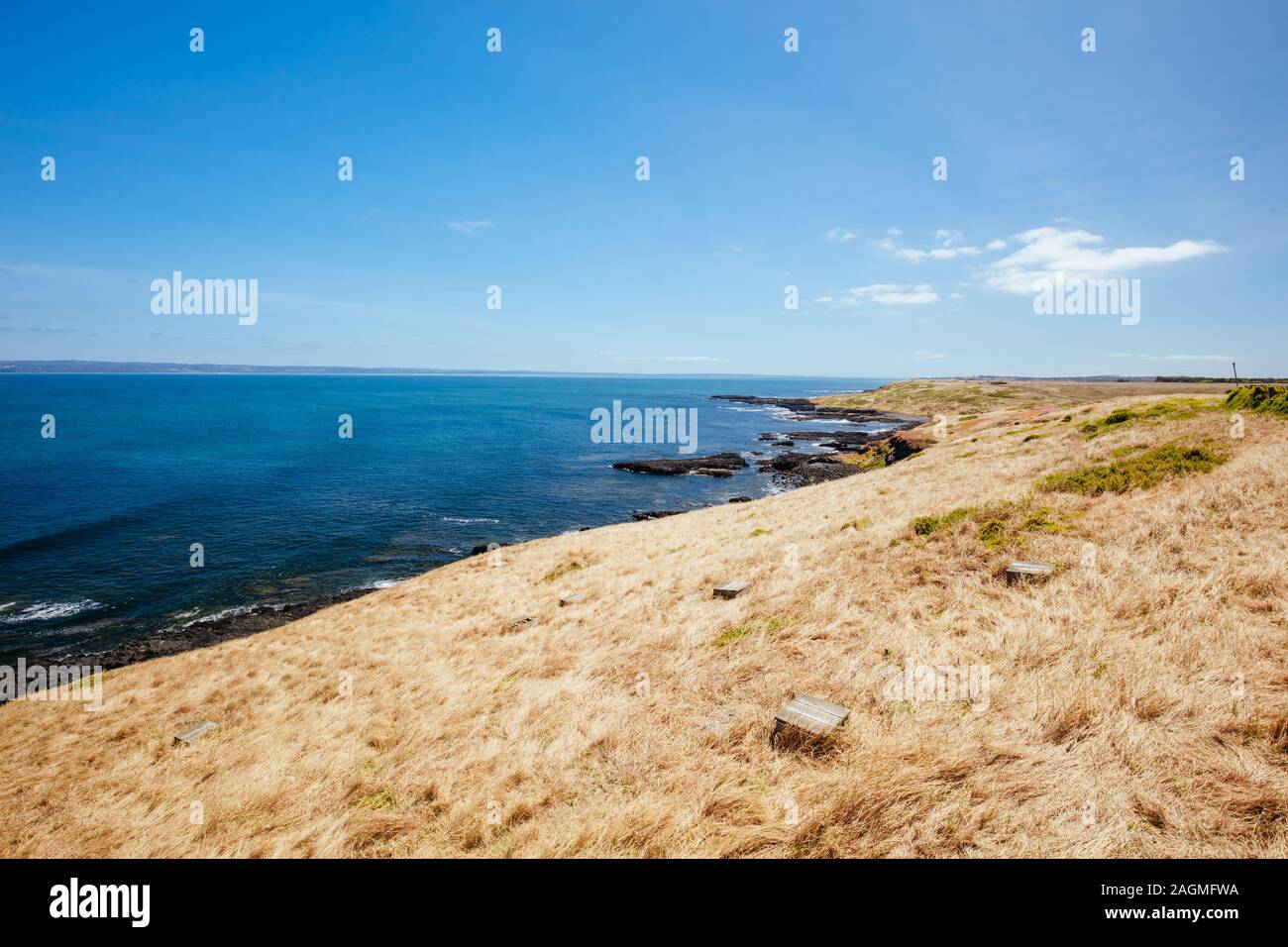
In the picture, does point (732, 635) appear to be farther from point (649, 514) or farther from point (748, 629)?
point (649, 514)

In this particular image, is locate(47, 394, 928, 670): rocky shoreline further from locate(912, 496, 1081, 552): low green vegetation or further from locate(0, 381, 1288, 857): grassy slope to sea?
locate(912, 496, 1081, 552): low green vegetation

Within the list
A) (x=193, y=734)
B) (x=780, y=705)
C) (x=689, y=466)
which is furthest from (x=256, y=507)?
(x=780, y=705)

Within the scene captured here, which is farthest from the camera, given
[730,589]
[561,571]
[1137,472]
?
[561,571]

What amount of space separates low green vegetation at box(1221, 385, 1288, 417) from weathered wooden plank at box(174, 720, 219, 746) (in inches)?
1510

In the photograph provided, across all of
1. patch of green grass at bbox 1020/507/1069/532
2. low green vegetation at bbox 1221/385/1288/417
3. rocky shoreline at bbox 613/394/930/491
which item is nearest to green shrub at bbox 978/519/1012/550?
patch of green grass at bbox 1020/507/1069/532

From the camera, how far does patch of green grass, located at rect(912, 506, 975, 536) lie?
14.9 m

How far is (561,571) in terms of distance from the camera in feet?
75.4

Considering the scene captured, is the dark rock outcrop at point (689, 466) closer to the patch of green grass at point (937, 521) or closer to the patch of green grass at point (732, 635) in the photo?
the patch of green grass at point (937, 521)

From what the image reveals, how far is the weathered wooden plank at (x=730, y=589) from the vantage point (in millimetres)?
14203

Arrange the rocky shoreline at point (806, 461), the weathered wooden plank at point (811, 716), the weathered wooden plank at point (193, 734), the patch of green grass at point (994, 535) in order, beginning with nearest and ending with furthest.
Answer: the weathered wooden plank at point (811, 716), the weathered wooden plank at point (193, 734), the patch of green grass at point (994, 535), the rocky shoreline at point (806, 461)

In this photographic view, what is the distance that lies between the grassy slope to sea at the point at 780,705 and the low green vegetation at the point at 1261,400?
5.96m

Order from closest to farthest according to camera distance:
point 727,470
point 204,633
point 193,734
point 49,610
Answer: point 193,734 → point 204,633 → point 49,610 → point 727,470

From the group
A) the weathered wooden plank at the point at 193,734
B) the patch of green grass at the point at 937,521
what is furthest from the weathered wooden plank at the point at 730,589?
the weathered wooden plank at the point at 193,734

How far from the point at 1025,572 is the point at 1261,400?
2352 centimetres
